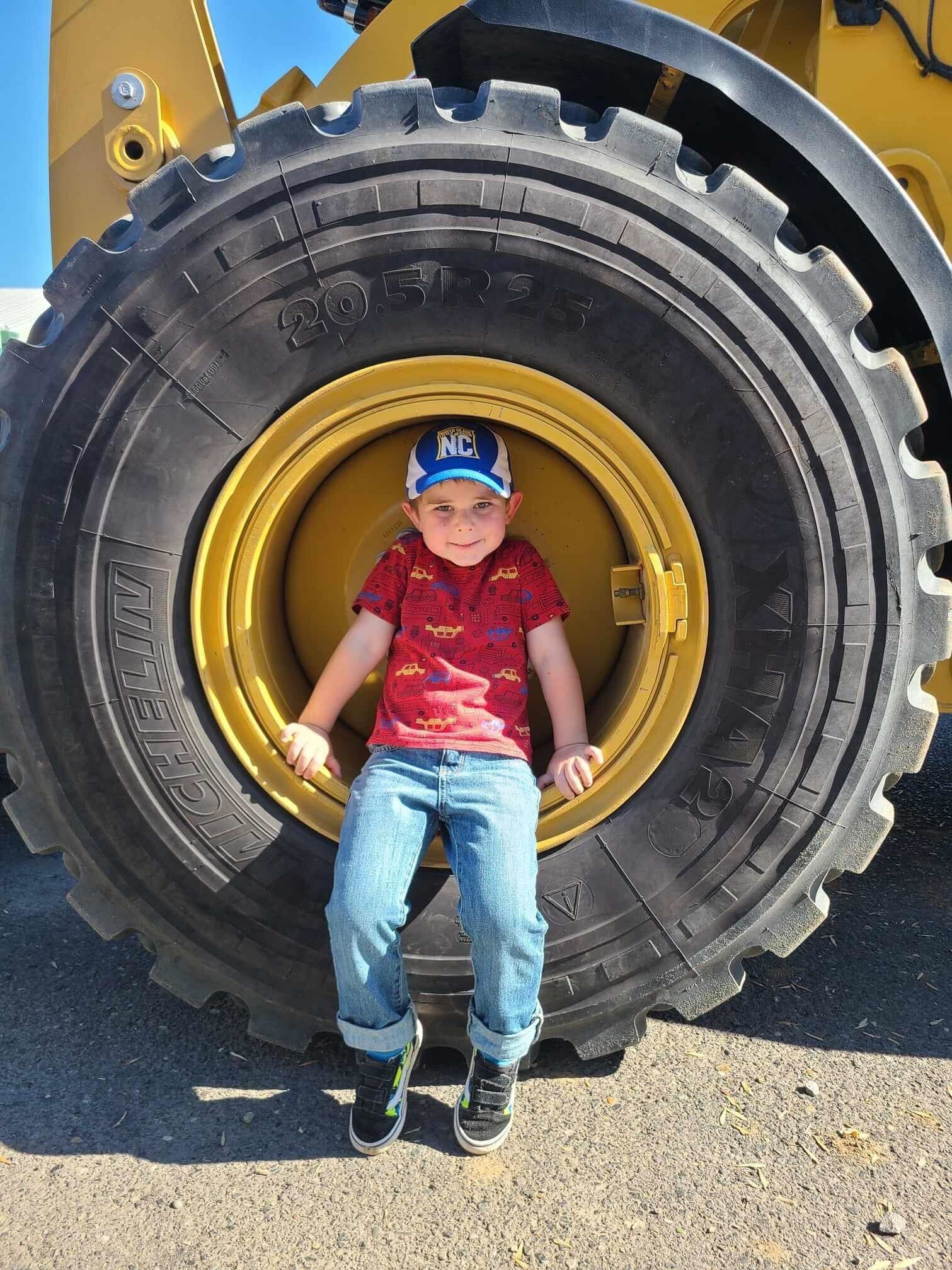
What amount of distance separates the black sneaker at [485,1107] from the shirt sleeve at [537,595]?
0.87m

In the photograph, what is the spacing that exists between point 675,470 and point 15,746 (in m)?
1.39

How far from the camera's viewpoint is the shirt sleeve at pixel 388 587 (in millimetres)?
1945

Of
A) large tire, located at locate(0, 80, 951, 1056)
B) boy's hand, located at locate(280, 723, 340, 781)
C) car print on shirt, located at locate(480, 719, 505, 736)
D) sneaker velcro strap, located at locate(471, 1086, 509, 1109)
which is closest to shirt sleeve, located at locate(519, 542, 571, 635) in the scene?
car print on shirt, located at locate(480, 719, 505, 736)

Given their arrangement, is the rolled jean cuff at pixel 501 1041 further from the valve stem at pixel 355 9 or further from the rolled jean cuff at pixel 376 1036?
the valve stem at pixel 355 9

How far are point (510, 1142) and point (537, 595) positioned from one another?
106cm

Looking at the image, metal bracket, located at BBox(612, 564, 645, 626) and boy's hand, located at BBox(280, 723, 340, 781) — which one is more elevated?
metal bracket, located at BBox(612, 564, 645, 626)

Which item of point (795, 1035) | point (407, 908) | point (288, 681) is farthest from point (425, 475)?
point (795, 1035)

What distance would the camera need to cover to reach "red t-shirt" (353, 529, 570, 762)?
6.09ft

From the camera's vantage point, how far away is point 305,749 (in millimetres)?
1822

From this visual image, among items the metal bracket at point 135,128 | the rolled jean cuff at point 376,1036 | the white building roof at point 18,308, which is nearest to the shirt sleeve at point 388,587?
the rolled jean cuff at point 376,1036

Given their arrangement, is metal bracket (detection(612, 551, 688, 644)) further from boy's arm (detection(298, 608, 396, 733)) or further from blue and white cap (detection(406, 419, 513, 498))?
boy's arm (detection(298, 608, 396, 733))

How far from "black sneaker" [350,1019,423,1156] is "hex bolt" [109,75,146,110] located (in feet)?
6.94

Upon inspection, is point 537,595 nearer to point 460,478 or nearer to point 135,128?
point 460,478

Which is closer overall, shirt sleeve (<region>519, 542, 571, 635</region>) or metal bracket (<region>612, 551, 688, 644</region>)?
metal bracket (<region>612, 551, 688, 644</region>)
